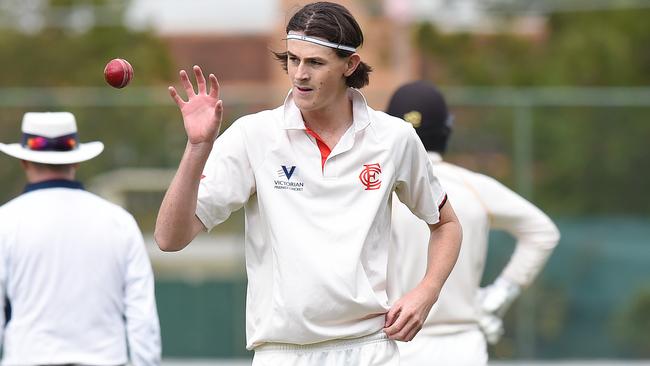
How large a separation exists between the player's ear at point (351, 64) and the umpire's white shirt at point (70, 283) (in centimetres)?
195

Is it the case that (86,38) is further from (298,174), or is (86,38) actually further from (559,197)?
(298,174)

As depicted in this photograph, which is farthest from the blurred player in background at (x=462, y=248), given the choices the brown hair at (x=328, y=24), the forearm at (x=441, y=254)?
the brown hair at (x=328, y=24)

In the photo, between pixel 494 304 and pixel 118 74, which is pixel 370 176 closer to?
pixel 118 74

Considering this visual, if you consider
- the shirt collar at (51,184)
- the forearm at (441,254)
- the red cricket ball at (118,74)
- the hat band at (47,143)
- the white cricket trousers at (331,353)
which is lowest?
the white cricket trousers at (331,353)

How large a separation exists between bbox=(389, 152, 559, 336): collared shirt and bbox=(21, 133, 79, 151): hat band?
152 centimetres

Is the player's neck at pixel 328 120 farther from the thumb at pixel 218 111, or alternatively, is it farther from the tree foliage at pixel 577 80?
the tree foliage at pixel 577 80

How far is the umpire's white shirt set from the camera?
641 cm

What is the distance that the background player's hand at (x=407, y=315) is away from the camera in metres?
4.89

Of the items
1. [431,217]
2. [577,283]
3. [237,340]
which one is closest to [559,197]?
[577,283]

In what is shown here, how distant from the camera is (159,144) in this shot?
13820 millimetres

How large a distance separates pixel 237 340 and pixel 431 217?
8.68m

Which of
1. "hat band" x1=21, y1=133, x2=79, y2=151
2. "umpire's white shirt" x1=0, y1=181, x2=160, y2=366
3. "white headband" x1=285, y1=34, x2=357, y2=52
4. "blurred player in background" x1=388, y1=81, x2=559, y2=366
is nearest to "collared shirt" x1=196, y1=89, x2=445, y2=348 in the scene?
"white headband" x1=285, y1=34, x2=357, y2=52

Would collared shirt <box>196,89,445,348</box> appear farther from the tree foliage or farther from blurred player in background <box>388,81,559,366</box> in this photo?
the tree foliage

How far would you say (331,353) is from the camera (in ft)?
16.0
